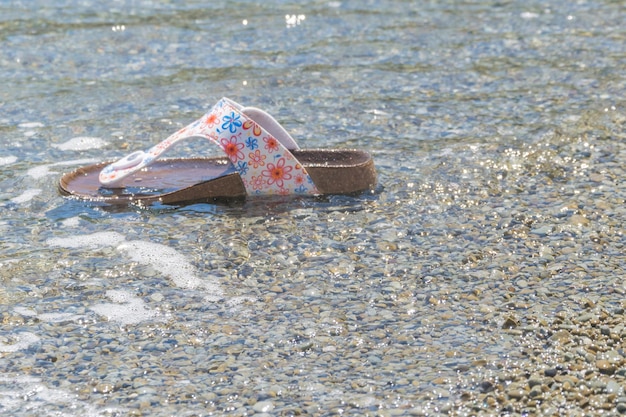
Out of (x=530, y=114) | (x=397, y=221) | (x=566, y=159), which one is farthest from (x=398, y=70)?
(x=397, y=221)

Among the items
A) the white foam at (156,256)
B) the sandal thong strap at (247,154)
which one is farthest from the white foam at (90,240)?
the sandal thong strap at (247,154)

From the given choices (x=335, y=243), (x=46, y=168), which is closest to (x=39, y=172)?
(x=46, y=168)

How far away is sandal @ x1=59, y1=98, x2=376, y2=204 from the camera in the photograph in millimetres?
5297

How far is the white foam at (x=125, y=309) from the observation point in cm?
412

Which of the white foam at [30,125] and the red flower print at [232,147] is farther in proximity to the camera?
the white foam at [30,125]

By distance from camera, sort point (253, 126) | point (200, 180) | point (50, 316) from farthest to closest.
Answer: point (200, 180), point (253, 126), point (50, 316)

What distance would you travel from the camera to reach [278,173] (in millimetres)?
5375

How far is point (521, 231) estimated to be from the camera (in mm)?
4949

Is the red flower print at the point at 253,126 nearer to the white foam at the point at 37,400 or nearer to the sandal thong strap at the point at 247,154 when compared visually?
the sandal thong strap at the point at 247,154

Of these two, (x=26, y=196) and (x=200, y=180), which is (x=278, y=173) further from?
(x=26, y=196)

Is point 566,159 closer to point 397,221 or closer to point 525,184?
point 525,184

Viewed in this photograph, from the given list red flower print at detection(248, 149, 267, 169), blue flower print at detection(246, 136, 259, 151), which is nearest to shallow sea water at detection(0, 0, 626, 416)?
red flower print at detection(248, 149, 267, 169)

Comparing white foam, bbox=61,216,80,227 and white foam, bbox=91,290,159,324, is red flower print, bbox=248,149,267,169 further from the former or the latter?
white foam, bbox=91,290,159,324

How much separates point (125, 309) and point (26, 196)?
1681mm
